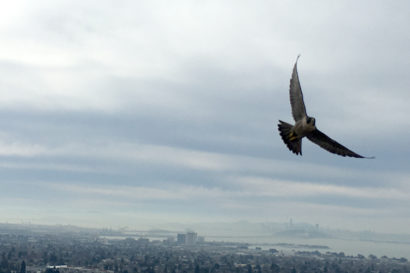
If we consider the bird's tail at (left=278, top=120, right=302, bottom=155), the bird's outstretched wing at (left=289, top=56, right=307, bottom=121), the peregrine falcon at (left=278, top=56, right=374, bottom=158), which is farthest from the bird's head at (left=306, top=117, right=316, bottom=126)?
the bird's tail at (left=278, top=120, right=302, bottom=155)

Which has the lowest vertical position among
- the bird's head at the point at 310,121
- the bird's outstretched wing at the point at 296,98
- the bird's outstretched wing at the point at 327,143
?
the bird's outstretched wing at the point at 327,143

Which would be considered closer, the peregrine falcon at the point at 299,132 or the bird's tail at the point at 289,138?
the peregrine falcon at the point at 299,132

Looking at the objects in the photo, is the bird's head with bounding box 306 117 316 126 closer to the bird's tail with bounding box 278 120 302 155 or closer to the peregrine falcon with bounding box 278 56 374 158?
the peregrine falcon with bounding box 278 56 374 158

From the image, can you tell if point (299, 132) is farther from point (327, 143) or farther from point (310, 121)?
point (327, 143)

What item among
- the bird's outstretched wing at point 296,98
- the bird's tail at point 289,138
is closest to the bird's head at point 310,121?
the bird's outstretched wing at point 296,98

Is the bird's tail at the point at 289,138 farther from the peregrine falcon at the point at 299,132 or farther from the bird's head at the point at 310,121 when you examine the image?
the bird's head at the point at 310,121

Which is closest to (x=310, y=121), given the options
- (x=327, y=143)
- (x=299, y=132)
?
(x=299, y=132)
